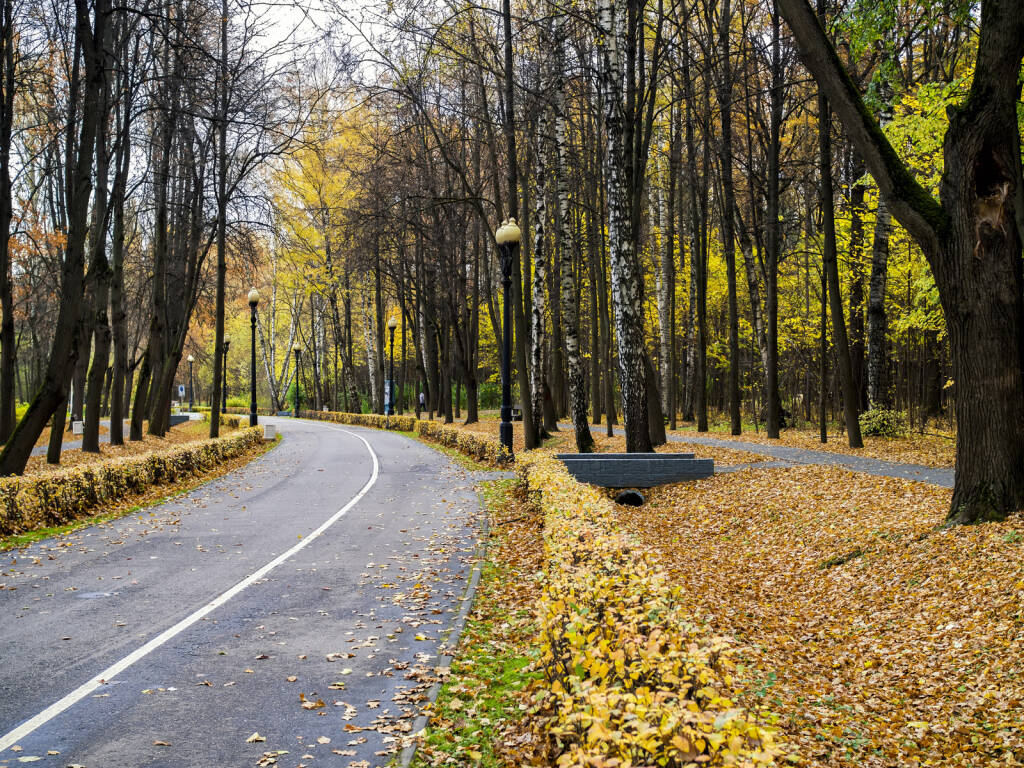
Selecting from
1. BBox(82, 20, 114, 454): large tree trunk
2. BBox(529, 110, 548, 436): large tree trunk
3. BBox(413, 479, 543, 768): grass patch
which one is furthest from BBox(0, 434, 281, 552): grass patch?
BBox(529, 110, 548, 436): large tree trunk

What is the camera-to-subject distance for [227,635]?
6277 mm

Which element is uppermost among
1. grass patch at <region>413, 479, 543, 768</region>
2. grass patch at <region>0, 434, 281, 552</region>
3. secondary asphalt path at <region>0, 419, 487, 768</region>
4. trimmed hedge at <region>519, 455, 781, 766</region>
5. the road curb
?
trimmed hedge at <region>519, 455, 781, 766</region>

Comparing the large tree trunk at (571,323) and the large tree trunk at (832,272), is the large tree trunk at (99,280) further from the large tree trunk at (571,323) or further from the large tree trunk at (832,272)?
the large tree trunk at (832,272)

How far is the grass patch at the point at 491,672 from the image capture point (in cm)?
434

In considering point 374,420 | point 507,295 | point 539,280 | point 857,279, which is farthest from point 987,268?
point 374,420

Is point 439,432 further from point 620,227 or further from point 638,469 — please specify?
point 620,227

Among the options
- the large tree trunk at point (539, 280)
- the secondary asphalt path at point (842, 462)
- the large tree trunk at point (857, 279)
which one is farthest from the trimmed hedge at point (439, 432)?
the large tree trunk at point (857, 279)

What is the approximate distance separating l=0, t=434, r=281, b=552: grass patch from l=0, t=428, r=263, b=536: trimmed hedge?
158 mm

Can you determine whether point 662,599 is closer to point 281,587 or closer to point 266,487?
point 281,587

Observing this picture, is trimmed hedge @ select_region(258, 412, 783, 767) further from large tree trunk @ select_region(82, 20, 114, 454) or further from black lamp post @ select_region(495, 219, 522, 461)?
large tree trunk @ select_region(82, 20, 114, 454)

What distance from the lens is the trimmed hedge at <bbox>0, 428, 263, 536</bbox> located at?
34.6ft

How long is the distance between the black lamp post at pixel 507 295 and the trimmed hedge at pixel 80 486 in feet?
24.5

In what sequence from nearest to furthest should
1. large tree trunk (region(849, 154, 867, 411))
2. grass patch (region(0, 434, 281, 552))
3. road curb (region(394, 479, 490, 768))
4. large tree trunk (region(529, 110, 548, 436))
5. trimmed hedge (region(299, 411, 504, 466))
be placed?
road curb (region(394, 479, 490, 768)) < grass patch (region(0, 434, 281, 552)) < large tree trunk (region(529, 110, 548, 436)) < trimmed hedge (region(299, 411, 504, 466)) < large tree trunk (region(849, 154, 867, 411))

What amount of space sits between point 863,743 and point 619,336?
38.5 ft
